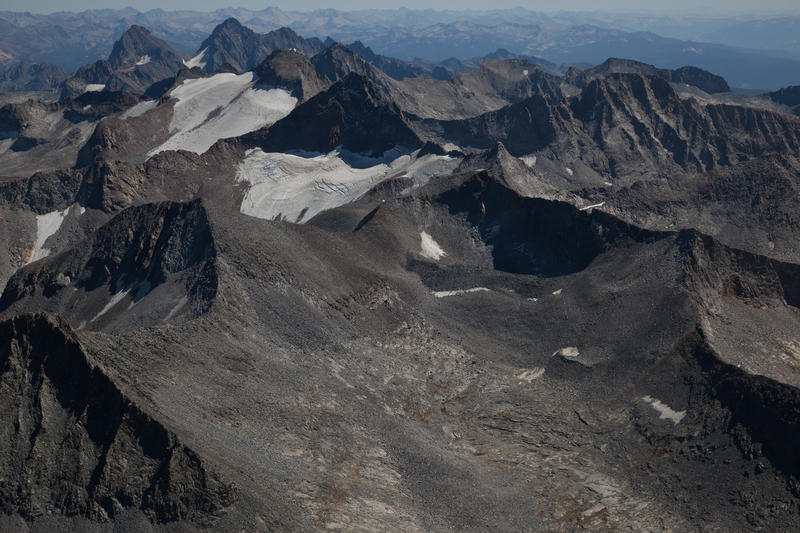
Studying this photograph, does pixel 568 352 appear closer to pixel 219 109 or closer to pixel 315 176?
pixel 315 176

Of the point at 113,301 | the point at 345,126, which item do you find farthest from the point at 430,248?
the point at 345,126

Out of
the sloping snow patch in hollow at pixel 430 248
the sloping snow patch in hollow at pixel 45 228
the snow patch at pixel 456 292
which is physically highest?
the sloping snow patch in hollow at pixel 430 248

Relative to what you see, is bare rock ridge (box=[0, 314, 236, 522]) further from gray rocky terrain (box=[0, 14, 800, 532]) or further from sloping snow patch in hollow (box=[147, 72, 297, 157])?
sloping snow patch in hollow (box=[147, 72, 297, 157])

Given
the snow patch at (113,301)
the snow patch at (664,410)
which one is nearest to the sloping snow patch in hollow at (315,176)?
the snow patch at (113,301)

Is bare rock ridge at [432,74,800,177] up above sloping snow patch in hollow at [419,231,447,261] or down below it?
above

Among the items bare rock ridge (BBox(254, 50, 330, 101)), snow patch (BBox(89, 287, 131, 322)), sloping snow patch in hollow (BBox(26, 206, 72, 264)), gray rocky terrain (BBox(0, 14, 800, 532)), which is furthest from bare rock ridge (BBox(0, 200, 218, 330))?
bare rock ridge (BBox(254, 50, 330, 101))

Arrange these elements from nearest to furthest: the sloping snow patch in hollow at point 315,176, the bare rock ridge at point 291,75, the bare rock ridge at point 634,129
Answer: the sloping snow patch in hollow at point 315,176
the bare rock ridge at point 634,129
the bare rock ridge at point 291,75

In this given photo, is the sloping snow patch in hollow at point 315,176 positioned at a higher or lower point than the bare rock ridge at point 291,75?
lower

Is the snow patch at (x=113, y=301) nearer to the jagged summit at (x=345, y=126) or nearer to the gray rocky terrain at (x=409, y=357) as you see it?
the gray rocky terrain at (x=409, y=357)
